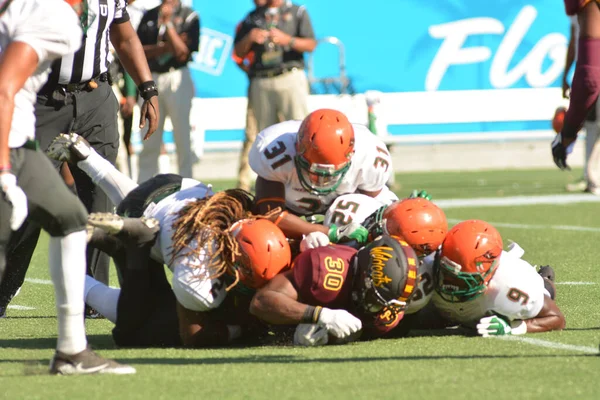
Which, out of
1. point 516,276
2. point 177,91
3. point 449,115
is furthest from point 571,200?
point 516,276

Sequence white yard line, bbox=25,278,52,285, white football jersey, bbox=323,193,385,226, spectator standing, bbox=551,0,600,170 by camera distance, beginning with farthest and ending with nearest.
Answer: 1. white yard line, bbox=25,278,52,285
2. white football jersey, bbox=323,193,385,226
3. spectator standing, bbox=551,0,600,170

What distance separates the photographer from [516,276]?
496cm

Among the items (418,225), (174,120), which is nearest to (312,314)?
(418,225)

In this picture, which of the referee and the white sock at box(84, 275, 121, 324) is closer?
the white sock at box(84, 275, 121, 324)

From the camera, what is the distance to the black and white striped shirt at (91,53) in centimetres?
552

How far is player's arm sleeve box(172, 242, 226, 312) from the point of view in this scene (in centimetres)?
475

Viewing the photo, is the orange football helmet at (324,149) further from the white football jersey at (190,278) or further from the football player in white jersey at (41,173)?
the football player in white jersey at (41,173)

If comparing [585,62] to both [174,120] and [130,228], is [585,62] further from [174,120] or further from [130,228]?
[174,120]

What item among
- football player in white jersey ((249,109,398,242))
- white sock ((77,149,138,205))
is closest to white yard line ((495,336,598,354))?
football player in white jersey ((249,109,398,242))

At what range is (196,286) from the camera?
4742 mm

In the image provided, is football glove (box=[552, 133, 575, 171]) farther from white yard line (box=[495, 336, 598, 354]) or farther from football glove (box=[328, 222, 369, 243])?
football glove (box=[328, 222, 369, 243])

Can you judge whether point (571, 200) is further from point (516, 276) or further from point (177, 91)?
point (516, 276)

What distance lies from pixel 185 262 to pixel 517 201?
783 cm

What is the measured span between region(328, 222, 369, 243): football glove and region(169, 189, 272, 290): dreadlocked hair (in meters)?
0.33
